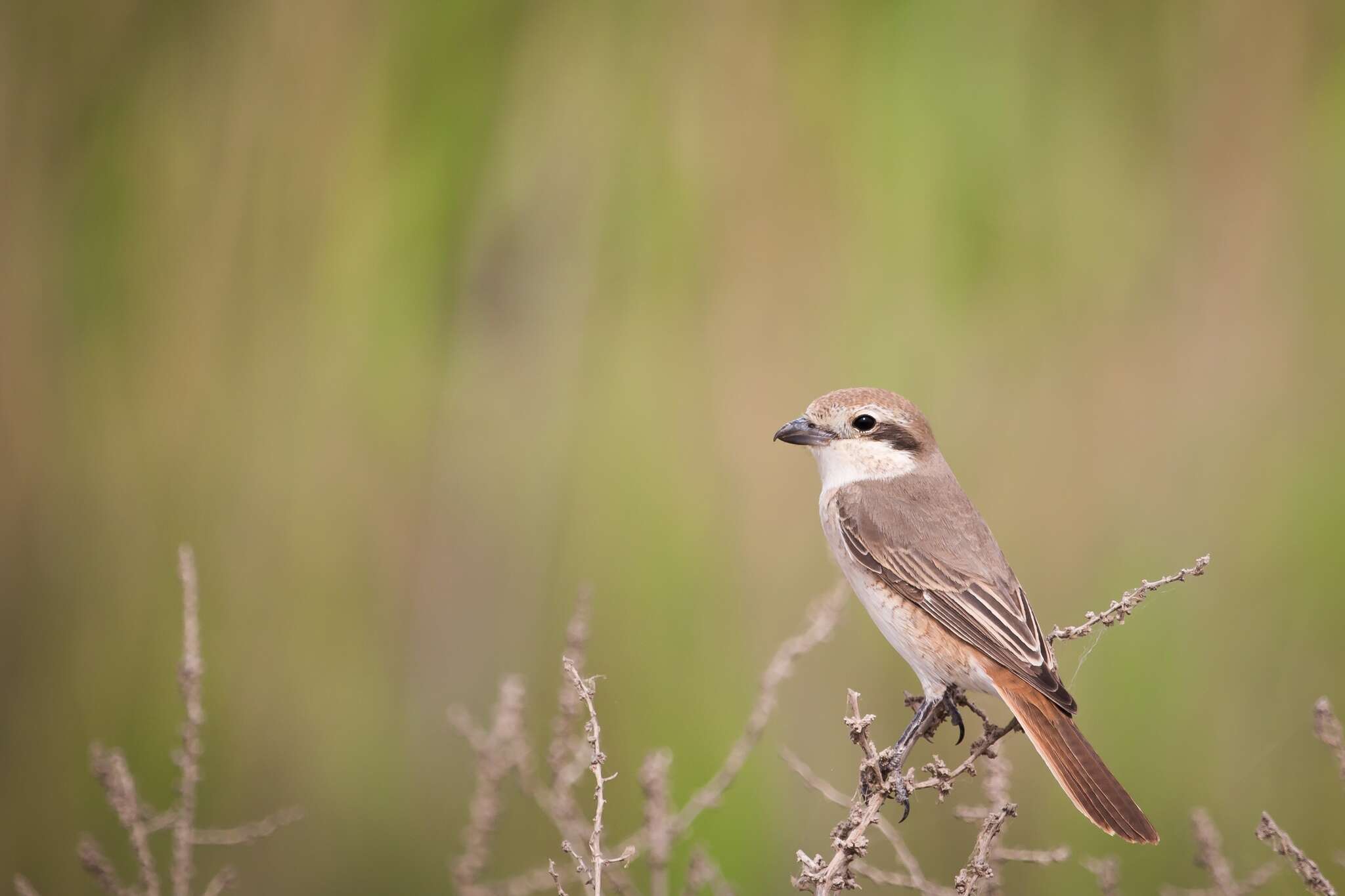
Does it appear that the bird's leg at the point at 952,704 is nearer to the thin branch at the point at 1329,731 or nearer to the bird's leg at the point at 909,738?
the bird's leg at the point at 909,738

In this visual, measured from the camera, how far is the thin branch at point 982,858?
160 centimetres

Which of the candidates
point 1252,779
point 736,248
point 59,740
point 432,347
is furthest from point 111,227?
point 1252,779

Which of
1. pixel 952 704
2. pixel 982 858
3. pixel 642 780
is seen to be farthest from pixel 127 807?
pixel 952 704

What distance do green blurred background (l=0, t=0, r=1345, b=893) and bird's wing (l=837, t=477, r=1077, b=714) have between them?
0.93 metres

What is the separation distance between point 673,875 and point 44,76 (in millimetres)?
2809

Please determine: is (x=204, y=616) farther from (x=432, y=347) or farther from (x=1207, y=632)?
(x=1207, y=632)

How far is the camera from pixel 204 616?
3.65 m

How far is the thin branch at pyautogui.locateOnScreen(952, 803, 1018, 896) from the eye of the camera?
1.60m

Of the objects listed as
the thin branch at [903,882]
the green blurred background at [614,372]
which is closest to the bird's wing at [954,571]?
the thin branch at [903,882]

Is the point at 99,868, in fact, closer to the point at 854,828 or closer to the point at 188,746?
the point at 188,746

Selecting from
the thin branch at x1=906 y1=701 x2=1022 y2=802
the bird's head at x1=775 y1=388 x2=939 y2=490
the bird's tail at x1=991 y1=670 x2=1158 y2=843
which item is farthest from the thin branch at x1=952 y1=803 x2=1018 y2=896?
the bird's head at x1=775 y1=388 x2=939 y2=490

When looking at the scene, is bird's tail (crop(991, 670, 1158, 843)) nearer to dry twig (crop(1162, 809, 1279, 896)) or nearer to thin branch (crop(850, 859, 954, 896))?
dry twig (crop(1162, 809, 1279, 896))

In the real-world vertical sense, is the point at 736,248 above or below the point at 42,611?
above

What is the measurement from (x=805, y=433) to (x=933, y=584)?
0.44m
